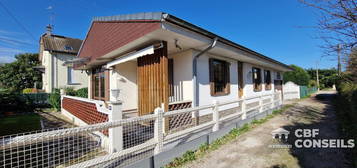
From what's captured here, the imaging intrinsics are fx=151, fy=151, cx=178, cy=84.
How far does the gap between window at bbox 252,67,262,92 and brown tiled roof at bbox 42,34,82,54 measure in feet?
55.1

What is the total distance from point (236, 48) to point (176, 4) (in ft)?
19.1

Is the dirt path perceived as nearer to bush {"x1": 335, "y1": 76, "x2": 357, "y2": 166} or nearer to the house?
bush {"x1": 335, "y1": 76, "x2": 357, "y2": 166}

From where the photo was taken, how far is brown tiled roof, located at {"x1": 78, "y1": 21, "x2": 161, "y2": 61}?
3960 millimetres

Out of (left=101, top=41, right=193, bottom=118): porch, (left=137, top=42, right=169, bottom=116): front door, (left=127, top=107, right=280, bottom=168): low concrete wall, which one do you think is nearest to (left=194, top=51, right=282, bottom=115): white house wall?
(left=101, top=41, right=193, bottom=118): porch

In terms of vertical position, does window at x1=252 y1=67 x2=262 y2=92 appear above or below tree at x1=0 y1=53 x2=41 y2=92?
below

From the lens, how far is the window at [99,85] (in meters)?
7.71

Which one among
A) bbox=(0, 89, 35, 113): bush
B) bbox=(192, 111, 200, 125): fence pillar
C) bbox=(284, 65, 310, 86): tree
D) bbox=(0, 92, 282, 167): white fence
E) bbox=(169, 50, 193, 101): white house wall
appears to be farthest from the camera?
bbox=(284, 65, 310, 86): tree

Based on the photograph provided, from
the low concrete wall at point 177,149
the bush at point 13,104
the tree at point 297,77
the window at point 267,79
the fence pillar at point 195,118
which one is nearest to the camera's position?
the low concrete wall at point 177,149

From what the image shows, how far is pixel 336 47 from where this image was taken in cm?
252

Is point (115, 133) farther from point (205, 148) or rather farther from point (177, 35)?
point (177, 35)

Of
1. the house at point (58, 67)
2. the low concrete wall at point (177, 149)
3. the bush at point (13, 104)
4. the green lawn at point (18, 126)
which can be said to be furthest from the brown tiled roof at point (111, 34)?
the house at point (58, 67)

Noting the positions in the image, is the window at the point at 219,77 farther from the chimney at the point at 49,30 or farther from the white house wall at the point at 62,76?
the chimney at the point at 49,30

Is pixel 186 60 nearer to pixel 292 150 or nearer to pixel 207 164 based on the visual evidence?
pixel 207 164

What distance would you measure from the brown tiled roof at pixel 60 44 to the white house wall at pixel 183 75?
14.5 metres
